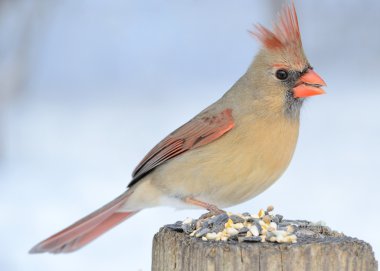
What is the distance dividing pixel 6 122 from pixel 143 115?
968 millimetres

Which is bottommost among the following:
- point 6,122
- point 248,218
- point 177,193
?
point 248,218

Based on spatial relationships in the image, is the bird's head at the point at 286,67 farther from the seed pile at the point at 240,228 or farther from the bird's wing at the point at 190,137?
the seed pile at the point at 240,228

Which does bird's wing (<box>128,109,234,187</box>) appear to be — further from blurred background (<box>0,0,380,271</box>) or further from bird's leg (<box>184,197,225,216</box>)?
blurred background (<box>0,0,380,271</box>)

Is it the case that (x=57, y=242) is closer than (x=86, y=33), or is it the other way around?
(x=57, y=242)

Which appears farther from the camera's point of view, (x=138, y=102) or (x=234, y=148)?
(x=138, y=102)

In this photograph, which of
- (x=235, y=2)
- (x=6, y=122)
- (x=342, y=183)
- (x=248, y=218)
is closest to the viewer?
(x=248, y=218)

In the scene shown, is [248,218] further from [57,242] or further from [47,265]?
[47,265]

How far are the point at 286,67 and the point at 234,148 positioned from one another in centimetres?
38

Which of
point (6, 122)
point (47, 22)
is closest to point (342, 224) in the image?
point (6, 122)

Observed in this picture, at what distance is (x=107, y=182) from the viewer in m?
5.40

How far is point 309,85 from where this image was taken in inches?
126

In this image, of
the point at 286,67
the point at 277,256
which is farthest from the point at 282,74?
the point at 277,256

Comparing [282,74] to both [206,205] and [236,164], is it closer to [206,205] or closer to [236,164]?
[236,164]

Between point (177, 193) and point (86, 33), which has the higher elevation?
point (86, 33)
